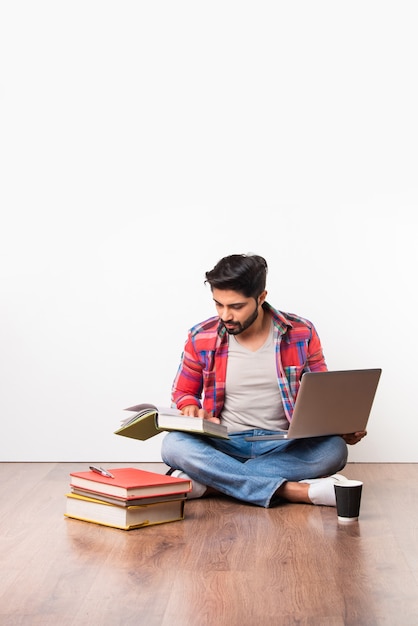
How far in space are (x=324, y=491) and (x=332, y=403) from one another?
0.29 metres

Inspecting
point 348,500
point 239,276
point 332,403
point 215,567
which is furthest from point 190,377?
point 215,567

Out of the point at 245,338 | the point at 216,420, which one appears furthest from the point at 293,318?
the point at 216,420

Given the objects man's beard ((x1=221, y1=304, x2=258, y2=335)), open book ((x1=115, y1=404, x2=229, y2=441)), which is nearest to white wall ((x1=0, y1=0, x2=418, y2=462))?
man's beard ((x1=221, y1=304, x2=258, y2=335))

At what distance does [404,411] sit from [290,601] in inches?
85.3

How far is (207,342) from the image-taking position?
3.48 meters

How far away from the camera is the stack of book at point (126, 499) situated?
2.85 meters

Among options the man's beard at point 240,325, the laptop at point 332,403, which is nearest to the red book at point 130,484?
the laptop at point 332,403

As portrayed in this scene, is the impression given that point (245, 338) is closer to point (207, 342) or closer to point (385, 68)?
point (207, 342)

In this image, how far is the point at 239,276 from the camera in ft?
10.7

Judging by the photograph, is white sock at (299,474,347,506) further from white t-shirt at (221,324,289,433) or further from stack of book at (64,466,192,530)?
stack of book at (64,466,192,530)

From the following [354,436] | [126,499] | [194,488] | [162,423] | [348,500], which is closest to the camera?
[126,499]

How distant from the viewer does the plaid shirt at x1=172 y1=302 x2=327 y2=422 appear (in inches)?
136

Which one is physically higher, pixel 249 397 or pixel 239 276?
pixel 239 276

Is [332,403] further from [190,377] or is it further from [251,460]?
[190,377]
